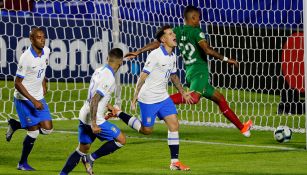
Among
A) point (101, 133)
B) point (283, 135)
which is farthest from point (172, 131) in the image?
point (283, 135)

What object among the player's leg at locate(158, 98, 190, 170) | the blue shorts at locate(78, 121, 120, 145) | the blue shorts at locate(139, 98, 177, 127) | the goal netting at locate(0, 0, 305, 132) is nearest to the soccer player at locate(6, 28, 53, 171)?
the blue shorts at locate(139, 98, 177, 127)

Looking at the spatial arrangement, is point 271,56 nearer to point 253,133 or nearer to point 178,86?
point 253,133

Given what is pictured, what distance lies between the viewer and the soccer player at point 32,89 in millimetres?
13523

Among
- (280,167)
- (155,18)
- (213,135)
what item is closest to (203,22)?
(155,18)

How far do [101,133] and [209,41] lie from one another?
9.18m

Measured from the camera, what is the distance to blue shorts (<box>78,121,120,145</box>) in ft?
40.0

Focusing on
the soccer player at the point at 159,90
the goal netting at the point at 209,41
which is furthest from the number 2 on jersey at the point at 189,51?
the goal netting at the point at 209,41

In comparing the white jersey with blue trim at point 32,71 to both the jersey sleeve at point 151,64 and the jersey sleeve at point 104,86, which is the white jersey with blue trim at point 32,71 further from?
the jersey sleeve at point 104,86

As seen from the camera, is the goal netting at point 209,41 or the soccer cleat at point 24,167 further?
the goal netting at point 209,41

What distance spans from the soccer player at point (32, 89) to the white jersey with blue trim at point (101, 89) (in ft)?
4.36

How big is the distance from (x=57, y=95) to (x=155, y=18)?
297 cm

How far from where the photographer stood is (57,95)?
22.7 meters

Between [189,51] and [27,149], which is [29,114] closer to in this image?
[27,149]

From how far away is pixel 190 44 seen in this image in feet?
52.4
